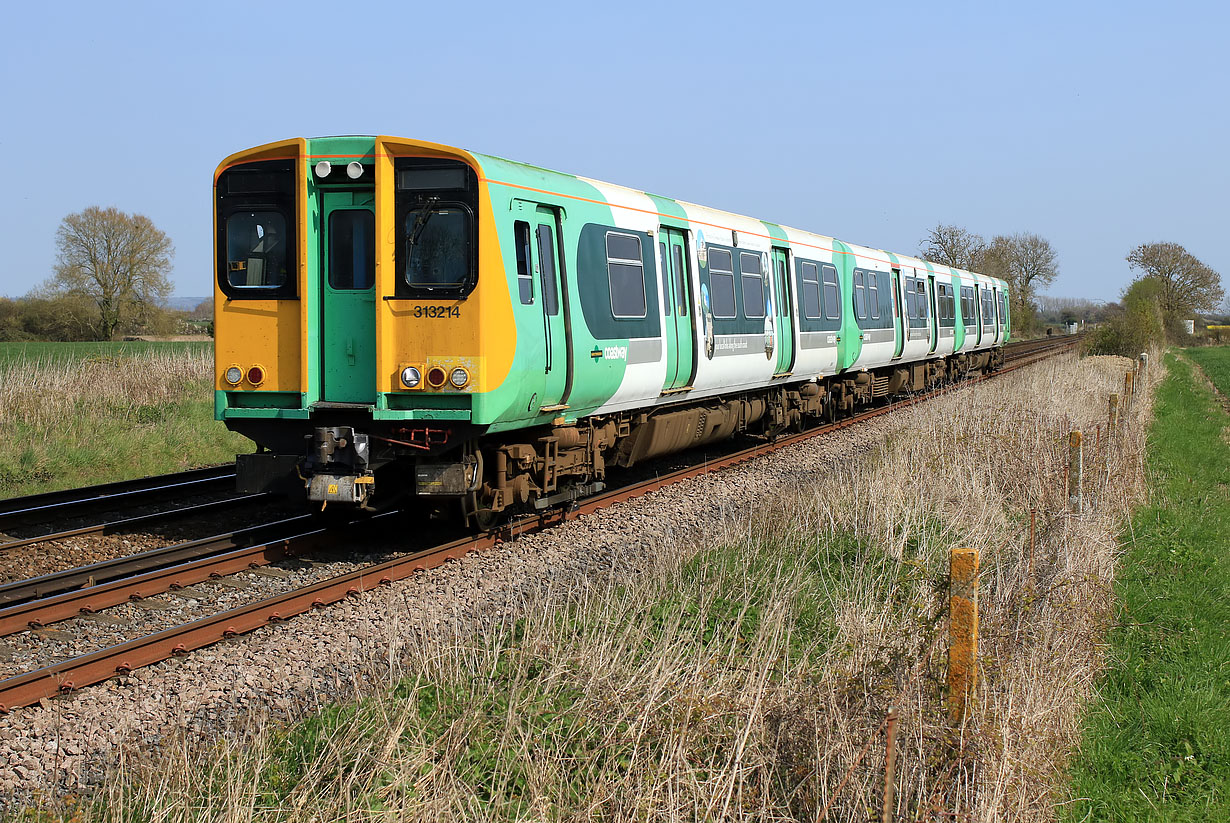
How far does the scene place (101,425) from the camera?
14.5m

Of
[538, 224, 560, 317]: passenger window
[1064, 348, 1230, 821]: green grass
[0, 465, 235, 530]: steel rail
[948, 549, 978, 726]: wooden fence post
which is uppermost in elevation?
[538, 224, 560, 317]: passenger window

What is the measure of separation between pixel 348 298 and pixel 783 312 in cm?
815

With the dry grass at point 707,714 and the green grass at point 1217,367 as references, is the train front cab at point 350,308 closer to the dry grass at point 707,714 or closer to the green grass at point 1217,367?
the dry grass at point 707,714

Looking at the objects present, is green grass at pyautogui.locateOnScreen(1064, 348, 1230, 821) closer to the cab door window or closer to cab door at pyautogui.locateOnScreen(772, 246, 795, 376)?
cab door at pyautogui.locateOnScreen(772, 246, 795, 376)

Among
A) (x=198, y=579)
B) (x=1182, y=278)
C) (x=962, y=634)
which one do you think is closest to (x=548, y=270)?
(x=198, y=579)

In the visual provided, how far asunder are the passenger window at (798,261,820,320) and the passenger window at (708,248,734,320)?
2.97 m

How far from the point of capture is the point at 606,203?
1011cm

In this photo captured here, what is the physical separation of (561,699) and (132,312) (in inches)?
1818

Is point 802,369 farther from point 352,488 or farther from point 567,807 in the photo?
point 567,807

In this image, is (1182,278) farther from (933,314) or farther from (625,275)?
(625,275)

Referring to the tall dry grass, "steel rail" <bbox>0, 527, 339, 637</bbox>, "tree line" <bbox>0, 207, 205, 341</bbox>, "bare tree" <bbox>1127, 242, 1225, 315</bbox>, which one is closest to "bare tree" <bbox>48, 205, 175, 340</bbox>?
"tree line" <bbox>0, 207, 205, 341</bbox>

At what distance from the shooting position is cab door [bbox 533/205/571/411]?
878 centimetres

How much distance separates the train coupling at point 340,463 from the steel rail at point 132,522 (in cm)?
187

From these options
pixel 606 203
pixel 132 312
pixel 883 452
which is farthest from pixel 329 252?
pixel 132 312
